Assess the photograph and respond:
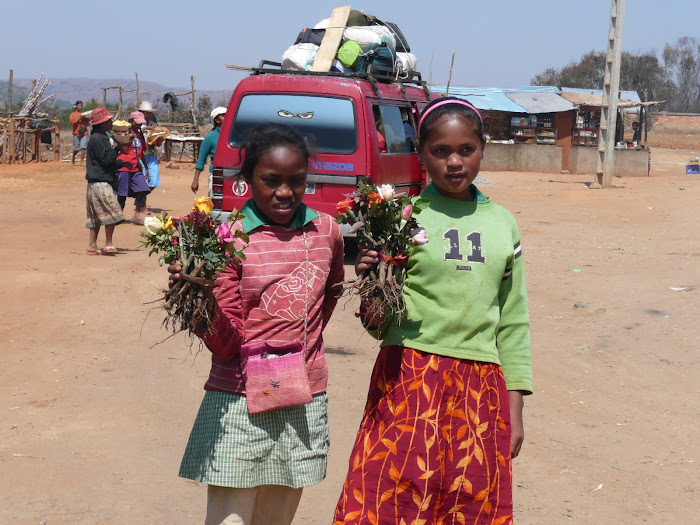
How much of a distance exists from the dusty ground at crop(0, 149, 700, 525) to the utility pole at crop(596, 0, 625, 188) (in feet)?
31.8

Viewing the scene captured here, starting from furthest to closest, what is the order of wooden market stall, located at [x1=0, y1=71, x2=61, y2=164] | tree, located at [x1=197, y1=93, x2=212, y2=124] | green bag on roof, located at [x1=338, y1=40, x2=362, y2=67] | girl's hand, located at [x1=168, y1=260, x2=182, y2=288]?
tree, located at [x1=197, y1=93, x2=212, y2=124]
wooden market stall, located at [x1=0, y1=71, x2=61, y2=164]
green bag on roof, located at [x1=338, y1=40, x2=362, y2=67]
girl's hand, located at [x1=168, y1=260, x2=182, y2=288]

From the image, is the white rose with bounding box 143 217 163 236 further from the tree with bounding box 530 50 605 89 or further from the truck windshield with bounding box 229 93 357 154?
the tree with bounding box 530 50 605 89

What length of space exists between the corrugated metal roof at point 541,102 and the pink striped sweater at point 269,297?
28456 mm

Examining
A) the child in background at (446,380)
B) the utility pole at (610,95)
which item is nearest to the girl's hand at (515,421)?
the child in background at (446,380)

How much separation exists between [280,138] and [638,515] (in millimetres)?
2480

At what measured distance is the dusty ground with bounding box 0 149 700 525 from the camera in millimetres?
4090

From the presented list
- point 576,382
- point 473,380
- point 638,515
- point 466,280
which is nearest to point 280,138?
point 466,280

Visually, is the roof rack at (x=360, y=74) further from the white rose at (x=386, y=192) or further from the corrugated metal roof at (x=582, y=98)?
the corrugated metal roof at (x=582, y=98)

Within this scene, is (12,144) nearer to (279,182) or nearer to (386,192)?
(279,182)

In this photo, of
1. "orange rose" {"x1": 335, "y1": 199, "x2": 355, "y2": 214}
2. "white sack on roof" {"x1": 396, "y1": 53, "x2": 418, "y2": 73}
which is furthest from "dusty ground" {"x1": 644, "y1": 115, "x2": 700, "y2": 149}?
"orange rose" {"x1": 335, "y1": 199, "x2": 355, "y2": 214}

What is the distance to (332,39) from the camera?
35.3 feet

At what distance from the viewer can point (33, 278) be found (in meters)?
8.98

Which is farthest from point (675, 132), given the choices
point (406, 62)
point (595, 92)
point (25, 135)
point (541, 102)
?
point (406, 62)

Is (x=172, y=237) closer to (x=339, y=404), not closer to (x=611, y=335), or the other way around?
(x=339, y=404)
